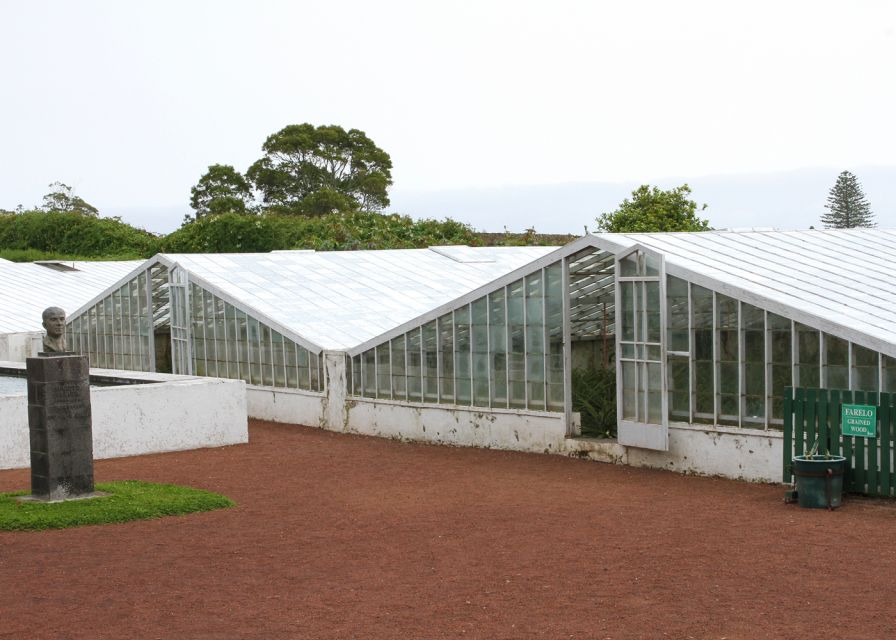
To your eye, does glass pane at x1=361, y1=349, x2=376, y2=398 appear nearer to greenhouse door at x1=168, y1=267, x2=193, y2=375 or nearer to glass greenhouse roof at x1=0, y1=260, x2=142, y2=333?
greenhouse door at x1=168, y1=267, x2=193, y2=375

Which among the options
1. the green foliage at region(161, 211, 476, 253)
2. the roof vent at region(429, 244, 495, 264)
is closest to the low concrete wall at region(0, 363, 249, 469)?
the roof vent at region(429, 244, 495, 264)

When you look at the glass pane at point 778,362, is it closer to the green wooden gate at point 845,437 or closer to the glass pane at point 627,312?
the green wooden gate at point 845,437

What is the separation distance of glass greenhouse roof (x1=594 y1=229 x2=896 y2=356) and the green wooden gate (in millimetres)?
962

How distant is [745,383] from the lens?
62.7ft

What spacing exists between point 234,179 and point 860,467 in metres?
66.2

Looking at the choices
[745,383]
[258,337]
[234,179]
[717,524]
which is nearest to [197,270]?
[258,337]

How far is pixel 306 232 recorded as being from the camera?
60.3m

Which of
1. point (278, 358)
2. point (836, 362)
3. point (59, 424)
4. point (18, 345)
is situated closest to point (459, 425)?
point (278, 358)

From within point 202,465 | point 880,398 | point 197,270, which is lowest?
point 202,465

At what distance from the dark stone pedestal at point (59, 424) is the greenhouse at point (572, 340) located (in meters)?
8.68

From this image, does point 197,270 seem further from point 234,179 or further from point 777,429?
point 234,179

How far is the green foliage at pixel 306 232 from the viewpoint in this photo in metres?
59.0

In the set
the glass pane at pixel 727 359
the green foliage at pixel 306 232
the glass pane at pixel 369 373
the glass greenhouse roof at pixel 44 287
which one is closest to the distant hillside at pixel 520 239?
the green foliage at pixel 306 232

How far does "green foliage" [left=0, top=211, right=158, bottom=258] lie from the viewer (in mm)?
70500
